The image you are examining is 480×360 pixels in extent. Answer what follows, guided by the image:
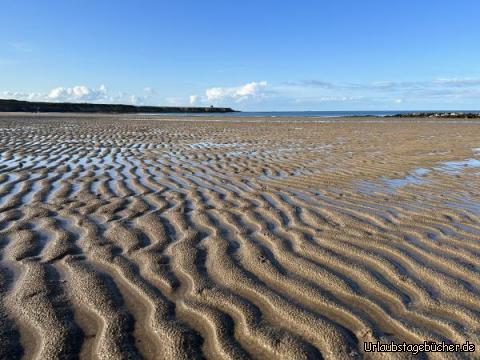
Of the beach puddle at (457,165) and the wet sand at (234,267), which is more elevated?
the wet sand at (234,267)

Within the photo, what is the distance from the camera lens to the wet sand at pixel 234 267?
2.58 m

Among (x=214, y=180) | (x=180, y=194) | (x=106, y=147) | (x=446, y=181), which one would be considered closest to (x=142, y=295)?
(x=180, y=194)

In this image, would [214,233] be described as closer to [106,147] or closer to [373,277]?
[373,277]

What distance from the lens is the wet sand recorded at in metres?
2.58

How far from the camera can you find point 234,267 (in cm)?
367

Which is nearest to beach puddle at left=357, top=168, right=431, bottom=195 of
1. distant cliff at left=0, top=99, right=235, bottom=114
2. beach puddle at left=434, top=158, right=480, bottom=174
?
beach puddle at left=434, top=158, right=480, bottom=174

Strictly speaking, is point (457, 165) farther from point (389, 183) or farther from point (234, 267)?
point (234, 267)

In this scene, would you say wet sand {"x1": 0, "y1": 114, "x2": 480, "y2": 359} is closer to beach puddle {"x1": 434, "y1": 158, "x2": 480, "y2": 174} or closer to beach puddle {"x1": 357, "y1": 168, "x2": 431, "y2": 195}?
beach puddle {"x1": 357, "y1": 168, "x2": 431, "y2": 195}

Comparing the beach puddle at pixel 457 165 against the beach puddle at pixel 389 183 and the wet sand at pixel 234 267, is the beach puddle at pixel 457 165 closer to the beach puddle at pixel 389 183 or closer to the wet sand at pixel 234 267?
the beach puddle at pixel 389 183

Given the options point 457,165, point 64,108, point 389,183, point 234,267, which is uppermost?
point 234,267

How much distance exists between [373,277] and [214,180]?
16.0 ft

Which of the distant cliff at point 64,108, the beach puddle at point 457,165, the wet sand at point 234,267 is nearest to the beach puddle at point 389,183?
the wet sand at point 234,267

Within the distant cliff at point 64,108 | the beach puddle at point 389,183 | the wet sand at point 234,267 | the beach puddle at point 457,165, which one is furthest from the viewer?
the distant cliff at point 64,108

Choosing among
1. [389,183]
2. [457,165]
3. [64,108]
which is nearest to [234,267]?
[389,183]
